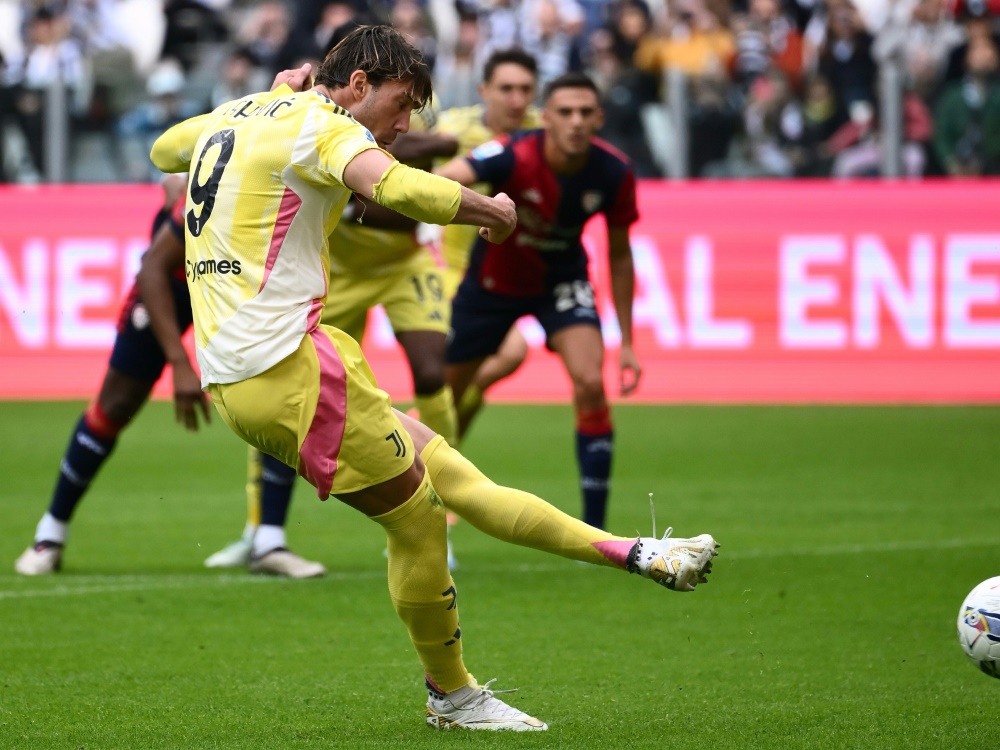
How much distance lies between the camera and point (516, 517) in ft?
15.4

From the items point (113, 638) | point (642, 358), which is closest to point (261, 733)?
point (113, 638)

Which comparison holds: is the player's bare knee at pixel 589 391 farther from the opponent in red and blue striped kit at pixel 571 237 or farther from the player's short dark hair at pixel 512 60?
the player's short dark hair at pixel 512 60

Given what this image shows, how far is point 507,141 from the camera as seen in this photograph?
823 centimetres

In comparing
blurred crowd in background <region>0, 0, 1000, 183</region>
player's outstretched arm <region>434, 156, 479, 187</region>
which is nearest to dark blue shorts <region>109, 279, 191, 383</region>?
player's outstretched arm <region>434, 156, 479, 187</region>

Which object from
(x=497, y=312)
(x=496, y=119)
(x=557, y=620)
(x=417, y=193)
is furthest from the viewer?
(x=496, y=119)

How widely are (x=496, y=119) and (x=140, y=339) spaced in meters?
2.91

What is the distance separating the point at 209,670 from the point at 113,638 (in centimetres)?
72

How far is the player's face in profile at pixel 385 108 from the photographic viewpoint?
4.53 metres

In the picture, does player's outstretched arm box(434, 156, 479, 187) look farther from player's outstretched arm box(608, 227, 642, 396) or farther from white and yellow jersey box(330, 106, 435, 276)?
player's outstretched arm box(608, 227, 642, 396)

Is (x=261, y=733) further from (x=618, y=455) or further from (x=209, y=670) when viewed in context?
(x=618, y=455)

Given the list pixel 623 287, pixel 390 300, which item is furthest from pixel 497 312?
pixel 390 300

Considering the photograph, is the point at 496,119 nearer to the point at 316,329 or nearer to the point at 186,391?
the point at 186,391

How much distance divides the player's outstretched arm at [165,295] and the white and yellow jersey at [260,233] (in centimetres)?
246

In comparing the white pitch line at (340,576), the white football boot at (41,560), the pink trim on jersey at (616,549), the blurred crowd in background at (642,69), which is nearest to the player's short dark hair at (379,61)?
the pink trim on jersey at (616,549)
